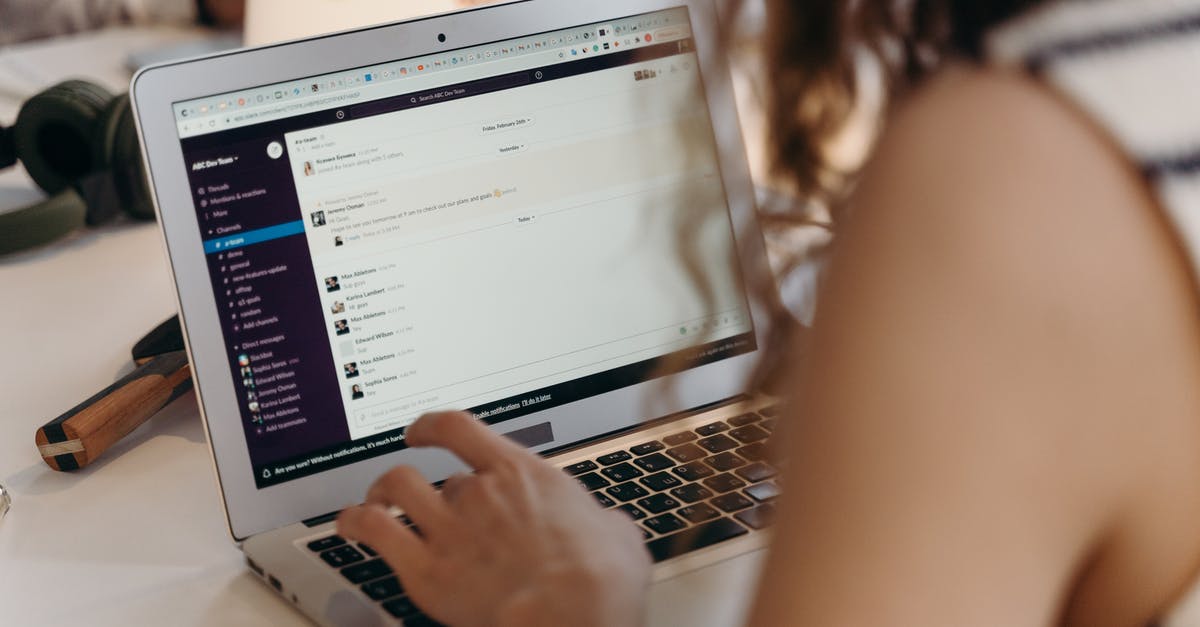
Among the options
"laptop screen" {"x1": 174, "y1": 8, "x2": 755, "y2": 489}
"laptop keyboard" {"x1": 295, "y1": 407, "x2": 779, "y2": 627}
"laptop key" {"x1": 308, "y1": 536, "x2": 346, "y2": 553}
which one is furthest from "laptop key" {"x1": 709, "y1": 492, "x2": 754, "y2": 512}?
"laptop key" {"x1": 308, "y1": 536, "x2": 346, "y2": 553}

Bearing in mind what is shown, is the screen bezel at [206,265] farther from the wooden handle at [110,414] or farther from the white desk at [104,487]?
the wooden handle at [110,414]

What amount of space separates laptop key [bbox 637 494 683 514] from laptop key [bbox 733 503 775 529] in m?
0.04

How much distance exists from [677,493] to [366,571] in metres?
0.19

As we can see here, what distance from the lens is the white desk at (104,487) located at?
23.3 inches

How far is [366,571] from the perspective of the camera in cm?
58

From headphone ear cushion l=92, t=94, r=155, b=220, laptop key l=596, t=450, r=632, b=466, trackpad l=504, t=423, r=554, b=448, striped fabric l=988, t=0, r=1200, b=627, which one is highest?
headphone ear cushion l=92, t=94, r=155, b=220

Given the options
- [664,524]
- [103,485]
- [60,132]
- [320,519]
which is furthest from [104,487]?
[60,132]

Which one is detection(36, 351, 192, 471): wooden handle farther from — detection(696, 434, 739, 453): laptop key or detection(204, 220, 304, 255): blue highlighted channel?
detection(696, 434, 739, 453): laptop key

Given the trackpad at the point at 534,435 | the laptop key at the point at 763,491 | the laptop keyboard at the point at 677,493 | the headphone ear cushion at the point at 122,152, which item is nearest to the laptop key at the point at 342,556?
the laptop keyboard at the point at 677,493

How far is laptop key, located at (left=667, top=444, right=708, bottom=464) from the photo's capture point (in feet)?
2.24

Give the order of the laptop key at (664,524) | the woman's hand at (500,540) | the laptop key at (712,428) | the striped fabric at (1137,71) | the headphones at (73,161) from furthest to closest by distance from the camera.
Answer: the headphones at (73,161), the laptop key at (712,428), the laptop key at (664,524), the woman's hand at (500,540), the striped fabric at (1137,71)

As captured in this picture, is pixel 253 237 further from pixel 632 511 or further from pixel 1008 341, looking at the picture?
pixel 1008 341

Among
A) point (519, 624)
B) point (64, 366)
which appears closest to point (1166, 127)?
point (519, 624)

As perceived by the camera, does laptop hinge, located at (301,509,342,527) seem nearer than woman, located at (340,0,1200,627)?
No
